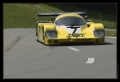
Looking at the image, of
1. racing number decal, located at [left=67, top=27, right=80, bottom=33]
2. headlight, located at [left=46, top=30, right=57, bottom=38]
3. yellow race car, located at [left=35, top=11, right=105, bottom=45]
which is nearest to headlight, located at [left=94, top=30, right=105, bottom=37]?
yellow race car, located at [left=35, top=11, right=105, bottom=45]

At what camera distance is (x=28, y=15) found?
140ft

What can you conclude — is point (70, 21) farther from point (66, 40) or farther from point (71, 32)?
point (66, 40)

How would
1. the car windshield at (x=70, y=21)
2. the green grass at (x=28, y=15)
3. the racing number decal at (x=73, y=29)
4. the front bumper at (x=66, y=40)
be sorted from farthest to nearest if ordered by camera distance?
the green grass at (x=28, y=15) → the car windshield at (x=70, y=21) → the racing number decal at (x=73, y=29) → the front bumper at (x=66, y=40)

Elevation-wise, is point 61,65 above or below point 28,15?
above

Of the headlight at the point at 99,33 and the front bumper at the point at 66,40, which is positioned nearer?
the front bumper at the point at 66,40

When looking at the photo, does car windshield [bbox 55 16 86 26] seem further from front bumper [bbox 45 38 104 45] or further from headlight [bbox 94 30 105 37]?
front bumper [bbox 45 38 104 45]

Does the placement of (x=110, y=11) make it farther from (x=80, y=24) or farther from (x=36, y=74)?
(x=36, y=74)

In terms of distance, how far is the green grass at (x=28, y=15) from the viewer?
122 feet

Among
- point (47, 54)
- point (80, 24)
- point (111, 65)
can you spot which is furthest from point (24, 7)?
point (111, 65)

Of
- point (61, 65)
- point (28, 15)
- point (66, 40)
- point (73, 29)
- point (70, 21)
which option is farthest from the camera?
point (28, 15)

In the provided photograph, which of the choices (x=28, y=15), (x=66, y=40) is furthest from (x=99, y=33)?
(x=28, y=15)

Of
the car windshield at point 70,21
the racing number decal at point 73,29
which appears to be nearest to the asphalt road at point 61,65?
the racing number decal at point 73,29

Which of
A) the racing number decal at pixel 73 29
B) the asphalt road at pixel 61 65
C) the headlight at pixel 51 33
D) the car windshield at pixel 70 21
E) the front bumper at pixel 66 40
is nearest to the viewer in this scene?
the asphalt road at pixel 61 65

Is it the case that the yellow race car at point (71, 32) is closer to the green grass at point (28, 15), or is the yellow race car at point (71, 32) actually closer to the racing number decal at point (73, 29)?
the racing number decal at point (73, 29)
